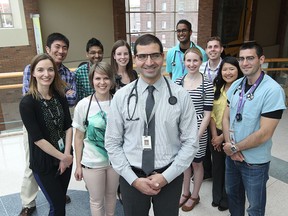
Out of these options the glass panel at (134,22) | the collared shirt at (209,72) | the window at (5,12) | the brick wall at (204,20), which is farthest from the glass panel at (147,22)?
the collared shirt at (209,72)

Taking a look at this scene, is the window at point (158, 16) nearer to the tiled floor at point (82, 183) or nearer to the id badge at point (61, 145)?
the tiled floor at point (82, 183)

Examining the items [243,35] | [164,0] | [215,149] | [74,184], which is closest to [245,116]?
[215,149]

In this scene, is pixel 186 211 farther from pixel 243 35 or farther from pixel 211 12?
pixel 243 35

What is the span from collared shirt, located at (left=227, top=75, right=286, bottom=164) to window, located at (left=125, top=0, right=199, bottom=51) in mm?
9374

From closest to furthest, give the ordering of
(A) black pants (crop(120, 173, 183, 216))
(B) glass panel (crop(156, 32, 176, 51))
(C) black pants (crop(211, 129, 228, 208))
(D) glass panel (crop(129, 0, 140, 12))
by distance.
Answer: (A) black pants (crop(120, 173, 183, 216)), (C) black pants (crop(211, 129, 228, 208)), (D) glass panel (crop(129, 0, 140, 12)), (B) glass panel (crop(156, 32, 176, 51))

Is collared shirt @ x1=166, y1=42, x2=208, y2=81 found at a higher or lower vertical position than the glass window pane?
lower

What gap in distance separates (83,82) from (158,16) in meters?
10.2

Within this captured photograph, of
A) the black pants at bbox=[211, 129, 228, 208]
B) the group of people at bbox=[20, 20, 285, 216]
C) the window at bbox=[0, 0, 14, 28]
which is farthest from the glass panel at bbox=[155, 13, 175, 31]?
the black pants at bbox=[211, 129, 228, 208]

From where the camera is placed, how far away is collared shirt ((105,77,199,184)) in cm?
153

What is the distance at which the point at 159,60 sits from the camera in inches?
59.7

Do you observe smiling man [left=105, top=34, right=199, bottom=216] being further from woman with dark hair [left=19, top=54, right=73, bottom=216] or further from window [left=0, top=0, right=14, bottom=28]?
window [left=0, top=0, right=14, bottom=28]

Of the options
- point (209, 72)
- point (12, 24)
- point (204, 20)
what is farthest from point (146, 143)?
point (204, 20)

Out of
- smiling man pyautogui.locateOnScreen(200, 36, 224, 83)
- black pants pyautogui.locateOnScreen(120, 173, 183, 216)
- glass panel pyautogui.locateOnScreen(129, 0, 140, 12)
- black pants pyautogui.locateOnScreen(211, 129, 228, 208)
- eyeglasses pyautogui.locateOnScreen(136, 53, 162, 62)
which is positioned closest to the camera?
eyeglasses pyautogui.locateOnScreen(136, 53, 162, 62)

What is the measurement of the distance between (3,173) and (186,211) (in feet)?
7.34
